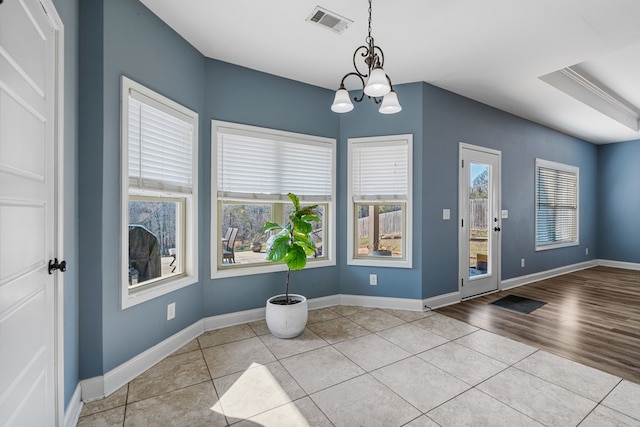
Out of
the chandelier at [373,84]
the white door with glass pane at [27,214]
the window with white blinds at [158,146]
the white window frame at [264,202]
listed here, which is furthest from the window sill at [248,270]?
the chandelier at [373,84]

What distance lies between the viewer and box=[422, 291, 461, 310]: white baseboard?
3.62 m

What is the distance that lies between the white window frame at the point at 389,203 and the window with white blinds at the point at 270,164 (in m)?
0.25

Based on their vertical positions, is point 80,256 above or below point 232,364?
above

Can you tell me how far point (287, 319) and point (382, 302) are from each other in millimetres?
1381

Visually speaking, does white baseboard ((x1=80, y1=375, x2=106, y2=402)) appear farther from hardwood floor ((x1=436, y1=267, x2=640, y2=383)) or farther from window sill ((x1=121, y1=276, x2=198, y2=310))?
hardwood floor ((x1=436, y1=267, x2=640, y2=383))

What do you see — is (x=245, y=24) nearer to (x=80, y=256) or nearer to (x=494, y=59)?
(x=80, y=256)

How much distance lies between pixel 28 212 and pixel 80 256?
78cm

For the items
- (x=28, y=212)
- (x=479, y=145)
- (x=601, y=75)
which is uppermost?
(x=601, y=75)

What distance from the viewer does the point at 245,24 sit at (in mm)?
2467

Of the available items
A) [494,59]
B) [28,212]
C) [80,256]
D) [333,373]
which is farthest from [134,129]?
[494,59]

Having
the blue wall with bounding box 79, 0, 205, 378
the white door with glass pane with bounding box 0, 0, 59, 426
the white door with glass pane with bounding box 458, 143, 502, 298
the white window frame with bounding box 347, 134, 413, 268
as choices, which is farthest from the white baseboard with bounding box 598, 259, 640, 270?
the white door with glass pane with bounding box 0, 0, 59, 426

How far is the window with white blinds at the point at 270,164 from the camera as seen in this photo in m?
3.07

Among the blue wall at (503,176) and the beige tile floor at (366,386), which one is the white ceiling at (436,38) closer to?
the blue wall at (503,176)

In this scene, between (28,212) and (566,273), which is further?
(566,273)
